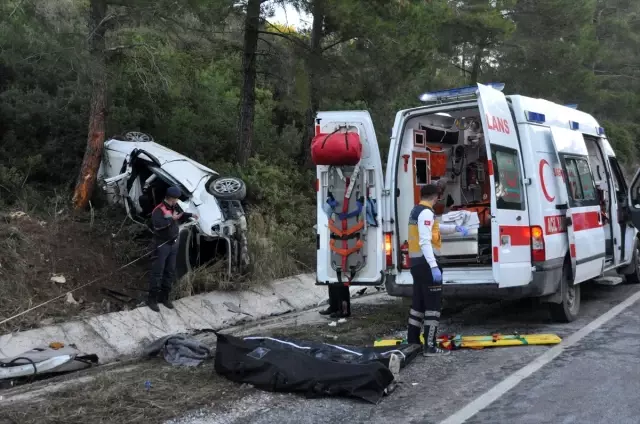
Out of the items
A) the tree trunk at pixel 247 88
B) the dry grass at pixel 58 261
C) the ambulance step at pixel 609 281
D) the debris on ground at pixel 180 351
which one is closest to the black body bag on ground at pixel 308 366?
the debris on ground at pixel 180 351

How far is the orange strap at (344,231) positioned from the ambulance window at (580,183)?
253cm

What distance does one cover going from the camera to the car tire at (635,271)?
1090 cm

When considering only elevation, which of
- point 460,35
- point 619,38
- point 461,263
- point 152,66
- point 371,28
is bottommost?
point 461,263

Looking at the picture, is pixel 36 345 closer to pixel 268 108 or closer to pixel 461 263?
pixel 461 263

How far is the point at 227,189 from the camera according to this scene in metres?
9.86

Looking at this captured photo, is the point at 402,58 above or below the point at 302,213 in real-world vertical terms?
above

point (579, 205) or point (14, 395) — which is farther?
point (579, 205)

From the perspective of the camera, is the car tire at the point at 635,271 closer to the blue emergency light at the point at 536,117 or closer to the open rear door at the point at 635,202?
the open rear door at the point at 635,202

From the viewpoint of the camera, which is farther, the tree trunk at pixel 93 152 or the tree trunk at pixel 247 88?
the tree trunk at pixel 247 88

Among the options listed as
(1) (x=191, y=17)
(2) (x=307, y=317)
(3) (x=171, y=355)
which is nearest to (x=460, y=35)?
(1) (x=191, y=17)

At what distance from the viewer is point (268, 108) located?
1758cm

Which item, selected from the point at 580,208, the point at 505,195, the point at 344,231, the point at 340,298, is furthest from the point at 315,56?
the point at 505,195

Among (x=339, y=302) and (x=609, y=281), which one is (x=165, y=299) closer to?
(x=339, y=302)

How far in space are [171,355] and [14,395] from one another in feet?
4.86
